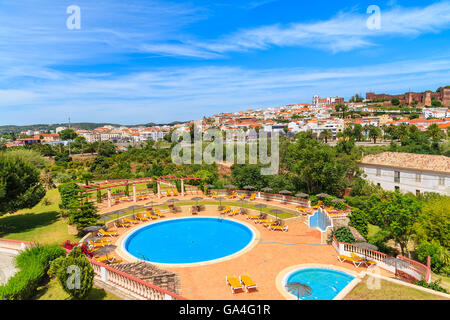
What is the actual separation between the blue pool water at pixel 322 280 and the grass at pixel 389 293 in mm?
1232

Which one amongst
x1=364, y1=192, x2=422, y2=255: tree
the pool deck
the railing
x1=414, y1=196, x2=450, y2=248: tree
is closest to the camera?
the railing

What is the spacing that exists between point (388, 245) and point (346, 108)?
517 feet

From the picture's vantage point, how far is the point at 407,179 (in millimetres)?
30047

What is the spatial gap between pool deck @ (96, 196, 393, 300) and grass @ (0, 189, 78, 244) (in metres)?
3.85

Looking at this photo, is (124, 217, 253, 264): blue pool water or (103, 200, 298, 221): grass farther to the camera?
(103, 200, 298, 221): grass

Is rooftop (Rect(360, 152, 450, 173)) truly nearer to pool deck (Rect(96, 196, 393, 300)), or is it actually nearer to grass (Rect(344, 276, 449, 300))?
pool deck (Rect(96, 196, 393, 300))

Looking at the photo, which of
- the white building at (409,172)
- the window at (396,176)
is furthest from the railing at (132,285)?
the window at (396,176)

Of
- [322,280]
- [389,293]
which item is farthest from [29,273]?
[389,293]

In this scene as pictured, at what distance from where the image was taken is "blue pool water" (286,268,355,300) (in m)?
10.7

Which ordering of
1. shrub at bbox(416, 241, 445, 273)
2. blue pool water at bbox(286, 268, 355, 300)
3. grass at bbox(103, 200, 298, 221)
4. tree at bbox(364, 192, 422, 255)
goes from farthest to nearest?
grass at bbox(103, 200, 298, 221) → tree at bbox(364, 192, 422, 255) → shrub at bbox(416, 241, 445, 273) → blue pool water at bbox(286, 268, 355, 300)

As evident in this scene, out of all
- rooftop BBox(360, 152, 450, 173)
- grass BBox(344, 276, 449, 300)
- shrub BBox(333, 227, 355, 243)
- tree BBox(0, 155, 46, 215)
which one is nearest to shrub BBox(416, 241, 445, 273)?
shrub BBox(333, 227, 355, 243)
